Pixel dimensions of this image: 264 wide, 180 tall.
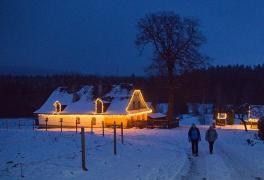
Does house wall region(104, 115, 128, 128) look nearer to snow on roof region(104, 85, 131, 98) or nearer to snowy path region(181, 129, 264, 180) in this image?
snow on roof region(104, 85, 131, 98)

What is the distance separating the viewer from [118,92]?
65812mm

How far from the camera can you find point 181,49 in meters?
60.2

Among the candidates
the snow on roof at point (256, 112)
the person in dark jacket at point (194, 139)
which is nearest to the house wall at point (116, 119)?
the snow on roof at point (256, 112)

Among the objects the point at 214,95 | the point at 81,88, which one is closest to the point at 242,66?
the point at 214,95

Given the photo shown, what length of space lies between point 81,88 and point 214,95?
8240 cm

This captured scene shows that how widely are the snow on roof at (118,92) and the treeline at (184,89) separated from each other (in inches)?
174

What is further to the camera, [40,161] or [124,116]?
[124,116]

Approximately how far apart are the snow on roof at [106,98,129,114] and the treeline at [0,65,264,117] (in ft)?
18.1

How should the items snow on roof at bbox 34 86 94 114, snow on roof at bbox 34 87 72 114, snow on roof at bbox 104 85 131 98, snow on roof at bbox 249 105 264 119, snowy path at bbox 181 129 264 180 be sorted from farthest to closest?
snow on roof at bbox 34 87 72 114 < snow on roof at bbox 104 85 131 98 < snow on roof at bbox 34 86 94 114 < snow on roof at bbox 249 105 264 119 < snowy path at bbox 181 129 264 180

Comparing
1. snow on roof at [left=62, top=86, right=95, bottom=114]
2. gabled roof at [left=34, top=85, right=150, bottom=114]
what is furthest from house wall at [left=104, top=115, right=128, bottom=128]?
snow on roof at [left=62, top=86, right=95, bottom=114]

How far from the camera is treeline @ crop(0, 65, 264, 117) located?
9240cm

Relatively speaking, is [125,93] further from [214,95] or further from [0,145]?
[214,95]

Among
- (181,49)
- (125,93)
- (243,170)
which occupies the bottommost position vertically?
(243,170)

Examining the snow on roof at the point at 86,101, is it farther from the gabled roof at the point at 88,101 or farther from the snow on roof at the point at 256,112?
the snow on roof at the point at 256,112
